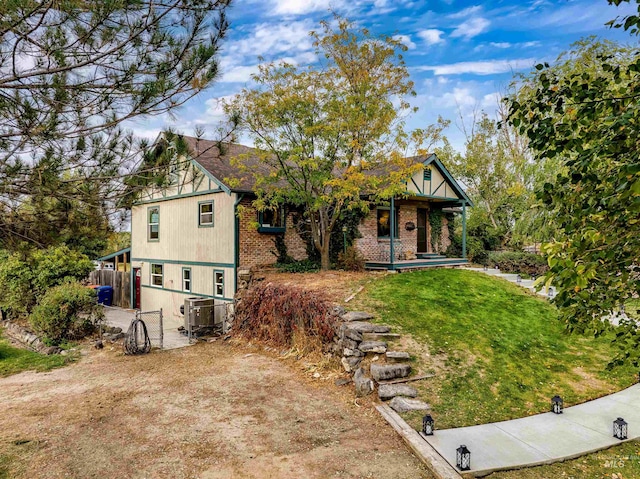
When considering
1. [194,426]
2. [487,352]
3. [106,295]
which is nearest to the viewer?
[194,426]

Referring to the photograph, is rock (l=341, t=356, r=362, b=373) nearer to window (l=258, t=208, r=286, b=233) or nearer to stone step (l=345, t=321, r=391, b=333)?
stone step (l=345, t=321, r=391, b=333)

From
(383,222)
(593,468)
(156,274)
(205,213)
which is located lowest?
(593,468)

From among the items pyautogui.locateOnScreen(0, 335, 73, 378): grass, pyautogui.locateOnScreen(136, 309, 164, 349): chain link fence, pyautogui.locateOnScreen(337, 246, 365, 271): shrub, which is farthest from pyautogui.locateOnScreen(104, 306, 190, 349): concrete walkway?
pyautogui.locateOnScreen(337, 246, 365, 271): shrub

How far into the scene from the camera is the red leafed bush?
10672mm

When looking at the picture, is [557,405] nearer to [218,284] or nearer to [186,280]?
[218,284]

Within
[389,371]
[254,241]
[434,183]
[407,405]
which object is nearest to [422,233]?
[434,183]

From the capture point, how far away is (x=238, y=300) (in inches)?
576

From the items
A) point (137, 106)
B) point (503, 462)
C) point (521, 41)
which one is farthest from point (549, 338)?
point (137, 106)

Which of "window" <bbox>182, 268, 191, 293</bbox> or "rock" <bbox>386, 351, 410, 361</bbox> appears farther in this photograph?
"window" <bbox>182, 268, 191, 293</bbox>

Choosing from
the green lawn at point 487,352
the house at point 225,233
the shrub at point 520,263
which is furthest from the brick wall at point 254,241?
the shrub at point 520,263

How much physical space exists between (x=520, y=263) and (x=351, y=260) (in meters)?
13.0

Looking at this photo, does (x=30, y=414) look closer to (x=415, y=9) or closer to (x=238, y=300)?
(x=238, y=300)

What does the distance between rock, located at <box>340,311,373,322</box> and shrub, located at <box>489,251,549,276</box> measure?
1617cm

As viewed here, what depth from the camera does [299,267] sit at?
1590cm
